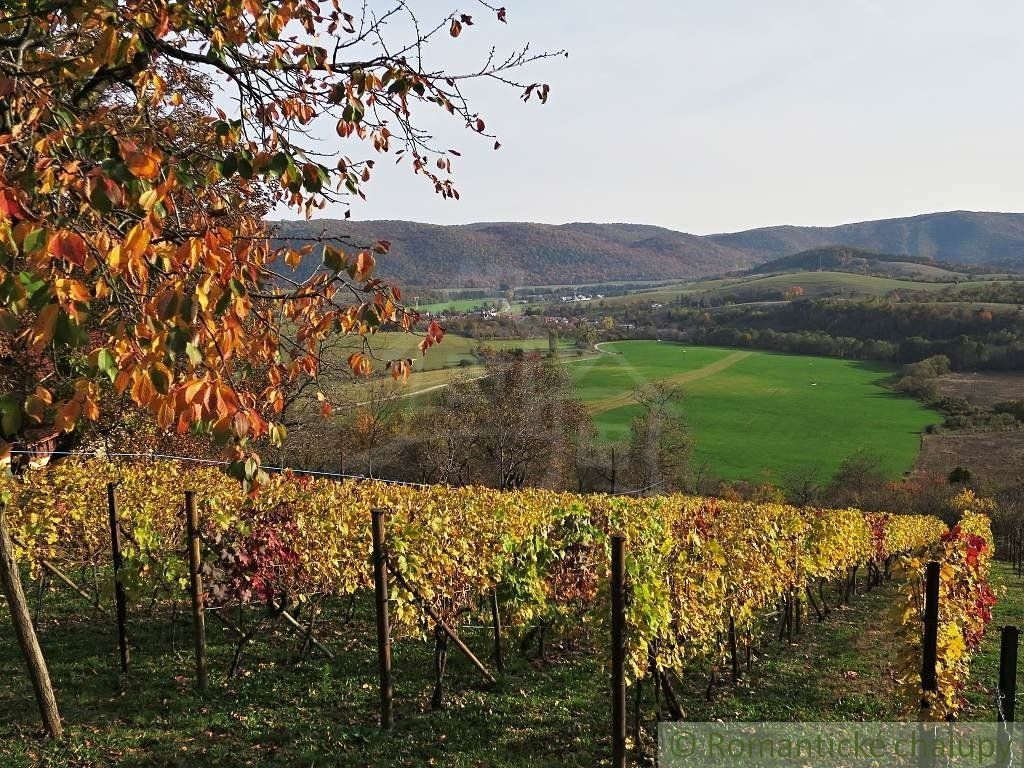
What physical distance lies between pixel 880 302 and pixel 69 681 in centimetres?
11050

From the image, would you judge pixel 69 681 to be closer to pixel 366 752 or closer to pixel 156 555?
pixel 156 555

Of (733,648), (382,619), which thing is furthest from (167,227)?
(733,648)

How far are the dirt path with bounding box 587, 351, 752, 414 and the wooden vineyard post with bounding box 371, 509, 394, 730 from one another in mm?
46416

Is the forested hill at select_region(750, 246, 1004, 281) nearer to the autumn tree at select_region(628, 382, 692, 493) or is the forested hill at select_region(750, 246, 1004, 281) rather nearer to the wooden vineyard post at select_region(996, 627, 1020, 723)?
the autumn tree at select_region(628, 382, 692, 493)

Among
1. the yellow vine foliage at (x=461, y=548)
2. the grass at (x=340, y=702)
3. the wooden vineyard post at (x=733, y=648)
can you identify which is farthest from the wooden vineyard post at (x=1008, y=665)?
the wooden vineyard post at (x=733, y=648)

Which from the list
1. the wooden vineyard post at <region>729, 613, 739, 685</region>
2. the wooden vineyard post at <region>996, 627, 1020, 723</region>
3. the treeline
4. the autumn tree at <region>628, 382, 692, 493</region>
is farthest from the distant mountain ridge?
the autumn tree at <region>628, 382, 692, 493</region>

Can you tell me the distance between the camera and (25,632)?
4688mm

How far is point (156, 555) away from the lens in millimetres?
6996

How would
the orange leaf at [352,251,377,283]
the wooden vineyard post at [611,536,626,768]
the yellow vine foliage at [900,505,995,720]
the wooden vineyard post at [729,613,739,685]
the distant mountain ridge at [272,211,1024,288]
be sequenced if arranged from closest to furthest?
the orange leaf at [352,251,377,283]
the wooden vineyard post at [611,536,626,768]
the yellow vine foliage at [900,505,995,720]
the wooden vineyard post at [729,613,739,685]
the distant mountain ridge at [272,211,1024,288]

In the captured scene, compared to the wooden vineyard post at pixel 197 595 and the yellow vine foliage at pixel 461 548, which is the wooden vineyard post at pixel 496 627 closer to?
the yellow vine foliage at pixel 461 548

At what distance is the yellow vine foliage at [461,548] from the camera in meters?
6.05

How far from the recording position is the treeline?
8044cm

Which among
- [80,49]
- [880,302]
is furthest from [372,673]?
[880,302]

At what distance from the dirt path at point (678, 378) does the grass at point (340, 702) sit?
43.8m
